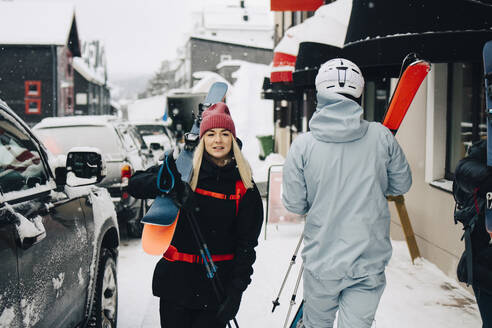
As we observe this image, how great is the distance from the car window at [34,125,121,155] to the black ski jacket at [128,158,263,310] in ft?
18.1

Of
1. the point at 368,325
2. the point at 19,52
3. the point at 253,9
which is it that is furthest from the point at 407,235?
the point at 253,9

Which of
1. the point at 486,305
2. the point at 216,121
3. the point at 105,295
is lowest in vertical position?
the point at 105,295

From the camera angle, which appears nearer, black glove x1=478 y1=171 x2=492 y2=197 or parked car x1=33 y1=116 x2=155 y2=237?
black glove x1=478 y1=171 x2=492 y2=197

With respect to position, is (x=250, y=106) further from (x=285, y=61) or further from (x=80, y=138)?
(x=80, y=138)

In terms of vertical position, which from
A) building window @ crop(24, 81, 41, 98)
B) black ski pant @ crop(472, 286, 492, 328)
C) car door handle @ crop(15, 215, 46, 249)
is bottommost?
black ski pant @ crop(472, 286, 492, 328)

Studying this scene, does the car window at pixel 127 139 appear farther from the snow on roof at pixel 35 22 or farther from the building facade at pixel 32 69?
the snow on roof at pixel 35 22

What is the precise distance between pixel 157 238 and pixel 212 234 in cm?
30

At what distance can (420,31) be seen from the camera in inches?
169

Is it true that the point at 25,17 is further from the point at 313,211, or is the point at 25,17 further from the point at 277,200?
the point at 313,211

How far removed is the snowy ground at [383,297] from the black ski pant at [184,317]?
1.93 metres

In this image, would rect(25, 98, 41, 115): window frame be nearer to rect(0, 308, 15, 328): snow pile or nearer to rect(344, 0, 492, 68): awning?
rect(344, 0, 492, 68): awning

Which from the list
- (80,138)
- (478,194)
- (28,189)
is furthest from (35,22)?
(478,194)

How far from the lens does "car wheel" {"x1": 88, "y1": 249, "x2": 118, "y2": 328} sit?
3785mm

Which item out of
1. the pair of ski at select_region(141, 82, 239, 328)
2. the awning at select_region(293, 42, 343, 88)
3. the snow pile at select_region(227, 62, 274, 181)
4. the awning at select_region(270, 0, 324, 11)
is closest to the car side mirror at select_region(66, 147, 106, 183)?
the pair of ski at select_region(141, 82, 239, 328)
